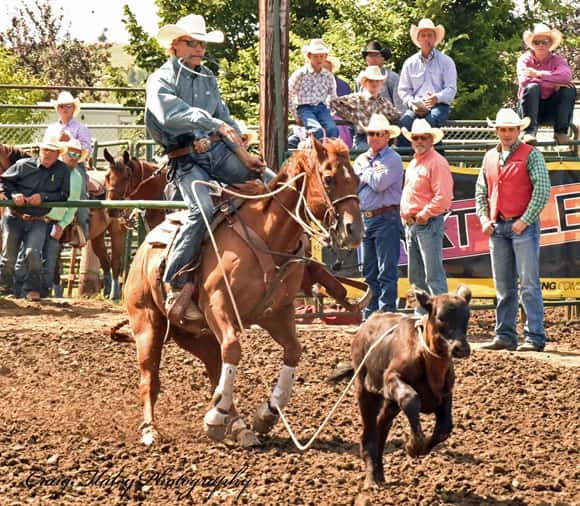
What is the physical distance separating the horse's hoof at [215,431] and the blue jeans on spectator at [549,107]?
6.18 meters

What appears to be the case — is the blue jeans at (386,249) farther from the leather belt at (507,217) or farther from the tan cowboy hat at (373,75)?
the tan cowboy hat at (373,75)

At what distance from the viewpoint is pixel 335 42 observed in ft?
77.1

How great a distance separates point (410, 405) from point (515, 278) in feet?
16.3

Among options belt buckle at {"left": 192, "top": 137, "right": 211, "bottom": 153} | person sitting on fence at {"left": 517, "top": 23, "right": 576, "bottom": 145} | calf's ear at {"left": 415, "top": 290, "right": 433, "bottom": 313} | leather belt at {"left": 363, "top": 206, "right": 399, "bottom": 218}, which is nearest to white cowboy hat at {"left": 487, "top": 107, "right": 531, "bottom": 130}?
leather belt at {"left": 363, "top": 206, "right": 399, "bottom": 218}

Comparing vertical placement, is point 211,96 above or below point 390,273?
above

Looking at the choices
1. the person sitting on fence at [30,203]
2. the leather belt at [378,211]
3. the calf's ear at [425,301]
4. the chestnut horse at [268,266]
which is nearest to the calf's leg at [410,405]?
the calf's ear at [425,301]

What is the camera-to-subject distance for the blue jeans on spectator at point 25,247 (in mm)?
13766

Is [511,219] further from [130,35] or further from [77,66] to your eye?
[77,66]

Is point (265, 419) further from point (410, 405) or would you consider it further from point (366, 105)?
point (366, 105)

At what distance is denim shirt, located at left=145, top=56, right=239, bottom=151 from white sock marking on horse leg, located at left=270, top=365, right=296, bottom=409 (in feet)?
5.65

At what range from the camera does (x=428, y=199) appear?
11258 millimetres

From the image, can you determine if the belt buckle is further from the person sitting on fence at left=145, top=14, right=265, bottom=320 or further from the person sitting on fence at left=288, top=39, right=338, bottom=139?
the person sitting on fence at left=288, top=39, right=338, bottom=139

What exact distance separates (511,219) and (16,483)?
5.64m

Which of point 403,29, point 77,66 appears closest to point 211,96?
point 403,29
